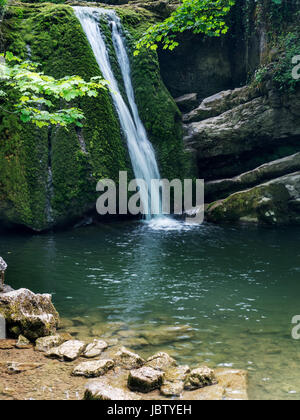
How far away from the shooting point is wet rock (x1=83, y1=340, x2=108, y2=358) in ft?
13.3

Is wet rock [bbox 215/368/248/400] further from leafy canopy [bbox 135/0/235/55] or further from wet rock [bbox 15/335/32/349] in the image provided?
leafy canopy [bbox 135/0/235/55]

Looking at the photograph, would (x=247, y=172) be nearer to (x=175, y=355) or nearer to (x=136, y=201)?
(x=136, y=201)

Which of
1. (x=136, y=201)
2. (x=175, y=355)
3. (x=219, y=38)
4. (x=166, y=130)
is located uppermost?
(x=219, y=38)

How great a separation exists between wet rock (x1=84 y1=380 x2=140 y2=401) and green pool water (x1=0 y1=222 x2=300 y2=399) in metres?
1.03

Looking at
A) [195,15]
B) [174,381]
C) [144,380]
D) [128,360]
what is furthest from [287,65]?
[144,380]

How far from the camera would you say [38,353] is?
161 inches

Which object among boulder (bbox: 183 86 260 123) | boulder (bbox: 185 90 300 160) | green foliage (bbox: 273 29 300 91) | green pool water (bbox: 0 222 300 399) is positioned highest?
green foliage (bbox: 273 29 300 91)

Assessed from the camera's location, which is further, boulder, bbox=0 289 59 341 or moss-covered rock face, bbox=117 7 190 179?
moss-covered rock face, bbox=117 7 190 179

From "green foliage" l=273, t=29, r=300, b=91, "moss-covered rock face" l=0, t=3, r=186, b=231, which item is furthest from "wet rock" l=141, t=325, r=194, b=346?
"green foliage" l=273, t=29, r=300, b=91

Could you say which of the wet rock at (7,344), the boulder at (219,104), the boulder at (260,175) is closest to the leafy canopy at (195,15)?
the wet rock at (7,344)

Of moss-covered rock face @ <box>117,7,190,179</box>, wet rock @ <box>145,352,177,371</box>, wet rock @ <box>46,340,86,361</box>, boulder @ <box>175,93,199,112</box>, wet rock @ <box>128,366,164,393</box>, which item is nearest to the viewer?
wet rock @ <box>128,366,164,393</box>

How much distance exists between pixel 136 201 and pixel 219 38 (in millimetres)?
9409

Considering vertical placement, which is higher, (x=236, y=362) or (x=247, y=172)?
(x=247, y=172)
